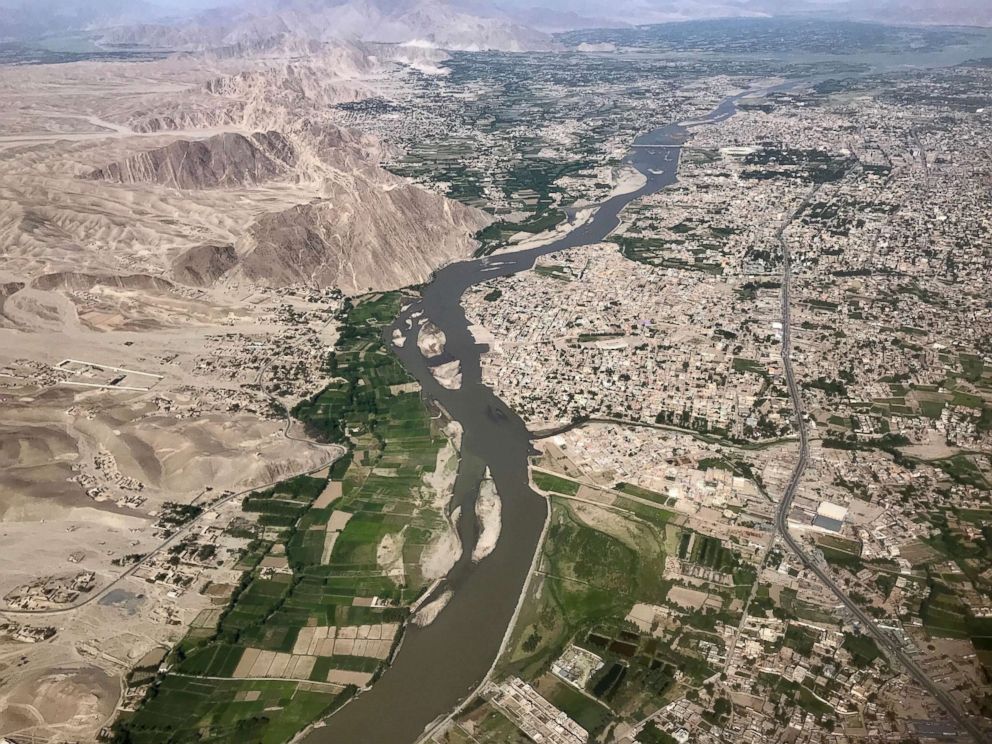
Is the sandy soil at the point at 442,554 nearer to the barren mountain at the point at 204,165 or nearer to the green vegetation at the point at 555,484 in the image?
the green vegetation at the point at 555,484

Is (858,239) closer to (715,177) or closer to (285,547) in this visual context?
(715,177)

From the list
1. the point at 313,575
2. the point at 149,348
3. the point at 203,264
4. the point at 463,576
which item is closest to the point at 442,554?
the point at 463,576

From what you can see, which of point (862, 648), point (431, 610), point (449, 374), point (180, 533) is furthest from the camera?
point (449, 374)

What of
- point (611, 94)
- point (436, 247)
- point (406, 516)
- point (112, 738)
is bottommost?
point (112, 738)

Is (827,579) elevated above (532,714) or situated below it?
above

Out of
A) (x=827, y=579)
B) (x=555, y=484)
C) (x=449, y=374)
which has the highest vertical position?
(x=449, y=374)

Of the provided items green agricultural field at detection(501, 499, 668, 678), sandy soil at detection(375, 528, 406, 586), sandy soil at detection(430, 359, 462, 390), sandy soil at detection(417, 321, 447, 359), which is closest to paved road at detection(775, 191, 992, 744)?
green agricultural field at detection(501, 499, 668, 678)

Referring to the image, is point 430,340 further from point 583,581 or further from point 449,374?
point 583,581

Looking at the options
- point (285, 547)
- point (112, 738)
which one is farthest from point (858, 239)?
point (112, 738)
